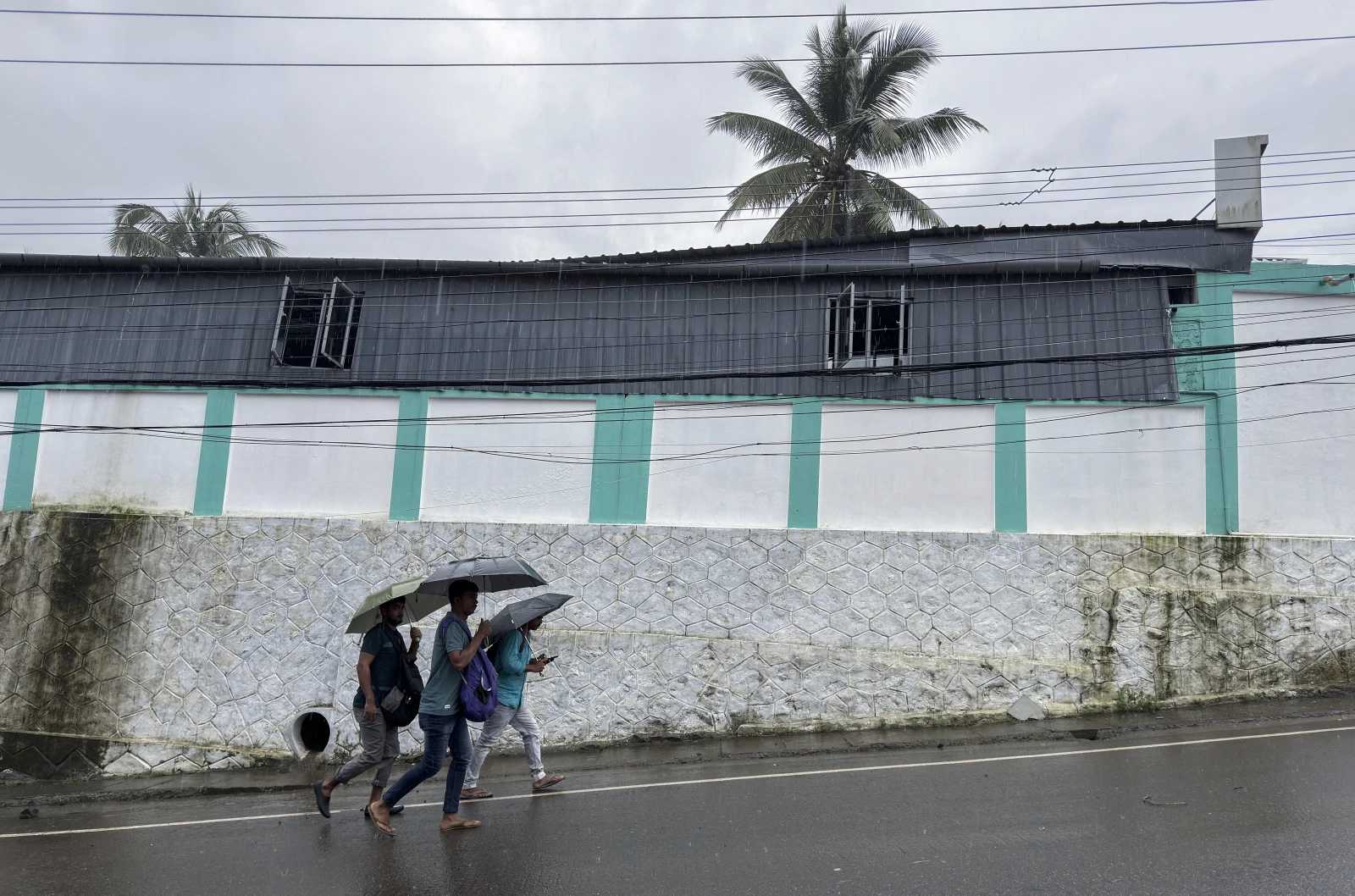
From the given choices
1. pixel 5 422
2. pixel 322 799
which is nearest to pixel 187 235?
pixel 5 422

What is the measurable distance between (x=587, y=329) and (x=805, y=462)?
343cm

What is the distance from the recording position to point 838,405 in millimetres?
11938

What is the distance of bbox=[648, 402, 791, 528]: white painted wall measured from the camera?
11758 millimetres

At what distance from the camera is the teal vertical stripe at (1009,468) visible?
37.5ft

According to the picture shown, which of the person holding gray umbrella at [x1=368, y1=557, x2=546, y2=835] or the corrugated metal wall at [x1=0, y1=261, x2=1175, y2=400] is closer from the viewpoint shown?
the person holding gray umbrella at [x1=368, y1=557, x2=546, y2=835]

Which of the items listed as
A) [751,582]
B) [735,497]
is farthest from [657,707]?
[735,497]

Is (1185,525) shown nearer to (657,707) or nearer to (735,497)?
(735,497)

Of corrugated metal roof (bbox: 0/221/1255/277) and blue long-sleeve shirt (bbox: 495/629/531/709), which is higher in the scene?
corrugated metal roof (bbox: 0/221/1255/277)

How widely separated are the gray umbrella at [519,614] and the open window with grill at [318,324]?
271 inches

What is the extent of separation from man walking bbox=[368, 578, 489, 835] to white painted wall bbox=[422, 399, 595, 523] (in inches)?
221

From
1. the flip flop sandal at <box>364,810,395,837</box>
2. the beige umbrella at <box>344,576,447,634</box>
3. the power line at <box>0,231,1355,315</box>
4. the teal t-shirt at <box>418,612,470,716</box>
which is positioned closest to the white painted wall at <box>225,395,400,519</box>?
the power line at <box>0,231,1355,315</box>

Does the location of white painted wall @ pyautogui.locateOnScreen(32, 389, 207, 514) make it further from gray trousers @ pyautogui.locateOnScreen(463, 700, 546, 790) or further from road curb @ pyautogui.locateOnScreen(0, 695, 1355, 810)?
gray trousers @ pyautogui.locateOnScreen(463, 700, 546, 790)

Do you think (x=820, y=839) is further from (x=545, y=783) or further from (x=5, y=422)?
(x=5, y=422)

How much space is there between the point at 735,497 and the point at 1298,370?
711 cm
